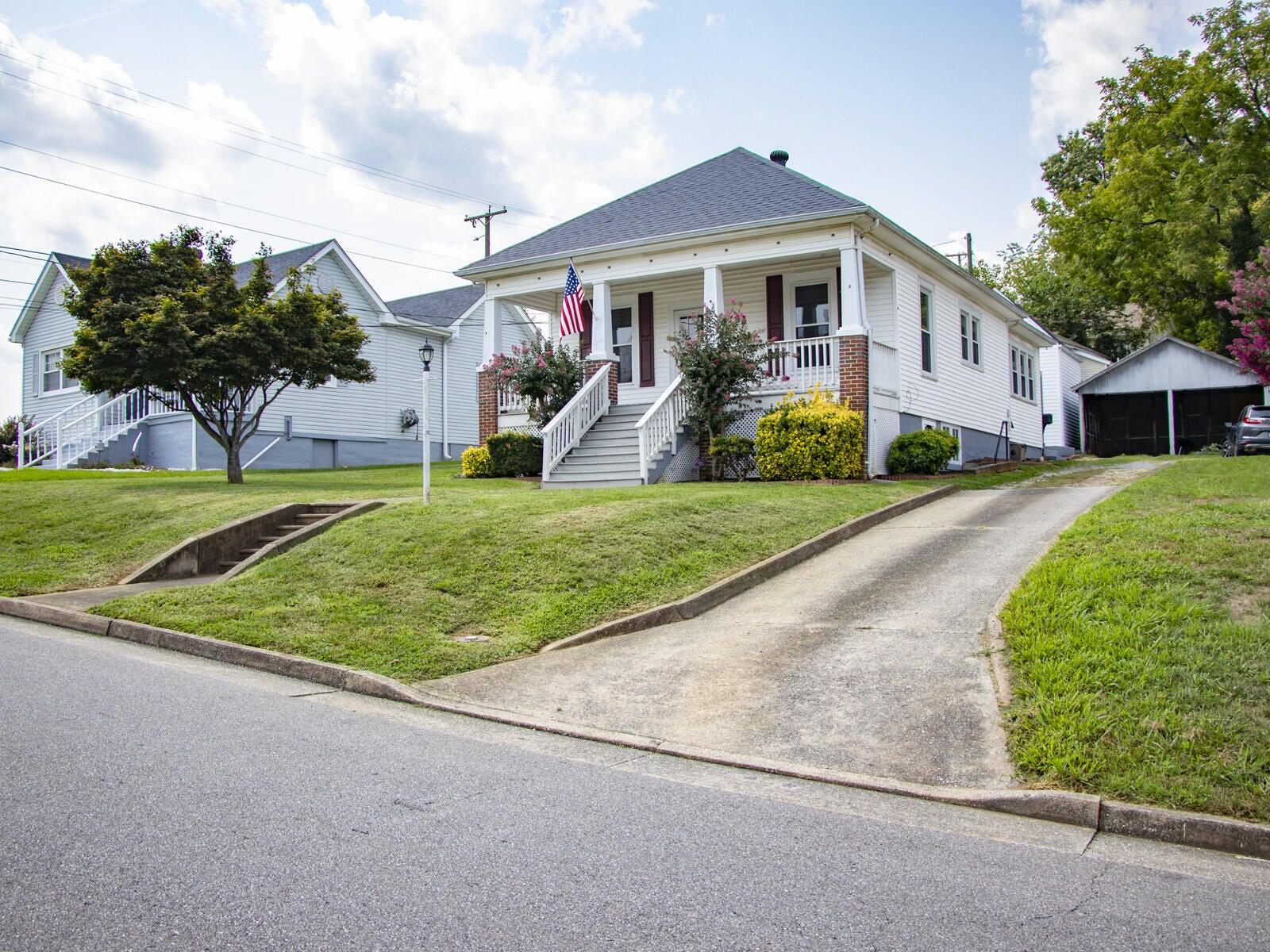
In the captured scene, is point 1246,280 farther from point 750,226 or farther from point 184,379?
point 184,379

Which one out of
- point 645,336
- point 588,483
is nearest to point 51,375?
point 645,336

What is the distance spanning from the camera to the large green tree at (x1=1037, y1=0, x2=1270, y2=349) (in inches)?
1265

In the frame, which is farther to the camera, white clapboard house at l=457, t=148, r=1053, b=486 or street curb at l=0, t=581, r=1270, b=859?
white clapboard house at l=457, t=148, r=1053, b=486

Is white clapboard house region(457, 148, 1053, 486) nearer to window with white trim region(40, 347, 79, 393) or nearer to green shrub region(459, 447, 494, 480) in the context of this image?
green shrub region(459, 447, 494, 480)

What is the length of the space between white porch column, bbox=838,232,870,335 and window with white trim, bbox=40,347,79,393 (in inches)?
999

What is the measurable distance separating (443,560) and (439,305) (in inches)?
1058

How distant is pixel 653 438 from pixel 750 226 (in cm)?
448

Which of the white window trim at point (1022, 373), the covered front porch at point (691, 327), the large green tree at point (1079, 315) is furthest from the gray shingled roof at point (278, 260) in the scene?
the large green tree at point (1079, 315)

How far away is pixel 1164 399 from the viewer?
1447 inches

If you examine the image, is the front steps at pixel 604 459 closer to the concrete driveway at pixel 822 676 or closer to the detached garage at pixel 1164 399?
the concrete driveway at pixel 822 676

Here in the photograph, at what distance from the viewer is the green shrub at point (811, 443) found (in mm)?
16594

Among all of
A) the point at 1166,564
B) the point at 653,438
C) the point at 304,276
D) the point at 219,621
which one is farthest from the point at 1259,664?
the point at 304,276

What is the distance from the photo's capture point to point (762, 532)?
37.9 feet

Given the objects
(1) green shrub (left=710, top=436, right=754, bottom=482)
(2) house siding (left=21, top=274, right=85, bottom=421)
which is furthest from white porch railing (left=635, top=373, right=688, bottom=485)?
(2) house siding (left=21, top=274, right=85, bottom=421)
